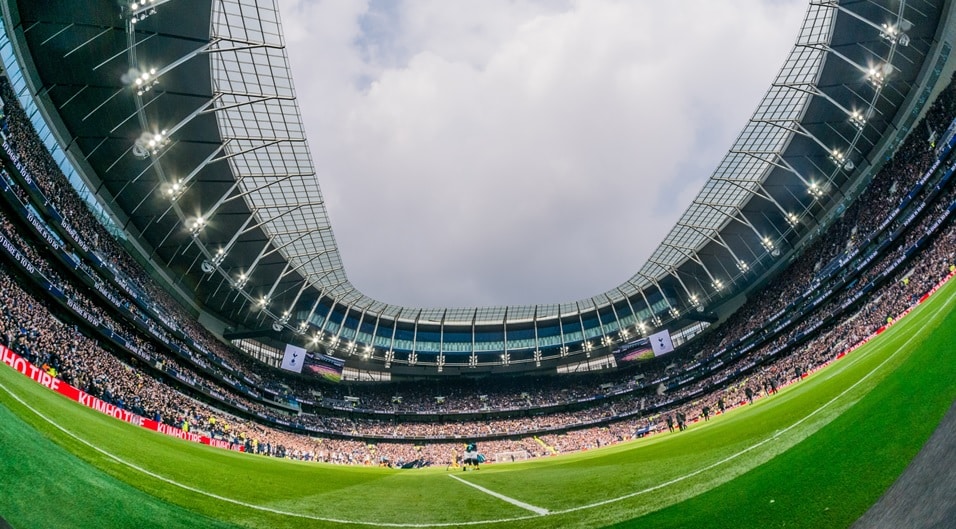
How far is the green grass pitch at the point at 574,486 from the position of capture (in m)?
6.07

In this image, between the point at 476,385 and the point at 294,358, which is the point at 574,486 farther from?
the point at 476,385

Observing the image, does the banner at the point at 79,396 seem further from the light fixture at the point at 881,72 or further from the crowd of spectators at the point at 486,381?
the light fixture at the point at 881,72

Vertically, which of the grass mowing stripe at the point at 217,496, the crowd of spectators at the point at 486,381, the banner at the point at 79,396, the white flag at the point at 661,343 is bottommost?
the grass mowing stripe at the point at 217,496

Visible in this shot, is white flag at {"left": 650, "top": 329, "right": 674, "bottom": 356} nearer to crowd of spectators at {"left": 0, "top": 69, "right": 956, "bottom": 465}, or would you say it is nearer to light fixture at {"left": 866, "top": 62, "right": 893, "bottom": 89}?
crowd of spectators at {"left": 0, "top": 69, "right": 956, "bottom": 465}

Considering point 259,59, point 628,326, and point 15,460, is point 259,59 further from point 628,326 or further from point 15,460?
point 628,326

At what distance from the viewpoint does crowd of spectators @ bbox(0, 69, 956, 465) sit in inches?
1096

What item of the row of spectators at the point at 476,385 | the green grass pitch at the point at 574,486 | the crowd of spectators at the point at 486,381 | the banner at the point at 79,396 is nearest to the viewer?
the green grass pitch at the point at 574,486

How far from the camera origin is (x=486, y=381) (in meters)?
75.6

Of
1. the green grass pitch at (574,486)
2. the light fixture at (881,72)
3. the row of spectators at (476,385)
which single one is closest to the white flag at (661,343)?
the row of spectators at (476,385)

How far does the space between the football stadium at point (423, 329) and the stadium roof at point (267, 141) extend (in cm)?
23

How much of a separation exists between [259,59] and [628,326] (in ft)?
190

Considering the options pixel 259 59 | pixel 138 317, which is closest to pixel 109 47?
pixel 259 59

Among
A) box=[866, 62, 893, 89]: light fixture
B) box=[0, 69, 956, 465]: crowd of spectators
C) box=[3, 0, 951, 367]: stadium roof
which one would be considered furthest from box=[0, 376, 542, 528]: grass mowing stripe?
box=[866, 62, 893, 89]: light fixture

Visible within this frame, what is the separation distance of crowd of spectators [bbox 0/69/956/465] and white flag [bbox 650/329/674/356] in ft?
15.4
